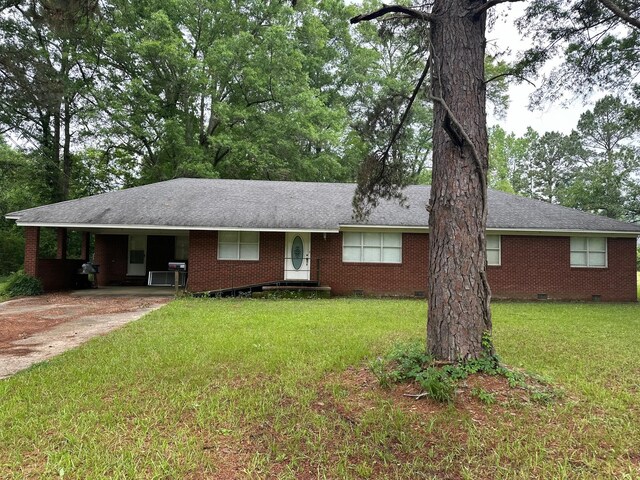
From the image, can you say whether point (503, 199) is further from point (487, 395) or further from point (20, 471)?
point (20, 471)

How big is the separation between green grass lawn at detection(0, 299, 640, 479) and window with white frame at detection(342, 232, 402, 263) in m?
7.76

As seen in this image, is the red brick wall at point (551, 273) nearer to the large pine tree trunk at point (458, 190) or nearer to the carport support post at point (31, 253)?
the large pine tree trunk at point (458, 190)

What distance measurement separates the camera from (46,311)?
356 inches

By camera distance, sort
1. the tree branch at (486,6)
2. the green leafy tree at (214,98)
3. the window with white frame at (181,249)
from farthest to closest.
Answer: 1. the green leafy tree at (214,98)
2. the window with white frame at (181,249)
3. the tree branch at (486,6)

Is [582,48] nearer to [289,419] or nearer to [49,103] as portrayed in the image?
[289,419]

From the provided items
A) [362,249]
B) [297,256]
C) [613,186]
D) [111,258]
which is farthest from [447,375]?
[613,186]

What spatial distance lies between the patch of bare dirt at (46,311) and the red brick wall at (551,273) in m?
11.8

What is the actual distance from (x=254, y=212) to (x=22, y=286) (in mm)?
7842

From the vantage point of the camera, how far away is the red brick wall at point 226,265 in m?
12.8

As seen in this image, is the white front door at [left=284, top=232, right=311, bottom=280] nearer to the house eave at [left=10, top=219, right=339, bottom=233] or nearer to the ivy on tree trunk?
the house eave at [left=10, top=219, right=339, bottom=233]

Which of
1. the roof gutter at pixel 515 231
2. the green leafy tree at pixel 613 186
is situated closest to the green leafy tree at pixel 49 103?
the roof gutter at pixel 515 231

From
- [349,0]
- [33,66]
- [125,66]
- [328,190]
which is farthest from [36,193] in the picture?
[349,0]

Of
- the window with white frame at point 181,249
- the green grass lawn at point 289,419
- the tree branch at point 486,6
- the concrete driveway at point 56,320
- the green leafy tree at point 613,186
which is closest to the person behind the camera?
the green grass lawn at point 289,419

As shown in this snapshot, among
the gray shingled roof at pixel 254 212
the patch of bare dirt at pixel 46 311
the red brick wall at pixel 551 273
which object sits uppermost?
the gray shingled roof at pixel 254 212
